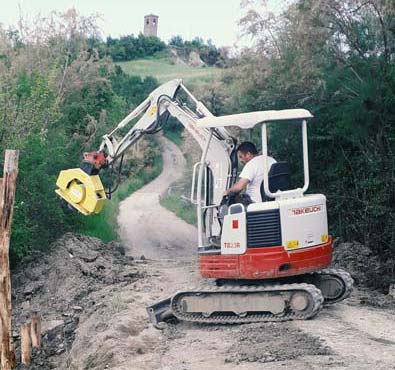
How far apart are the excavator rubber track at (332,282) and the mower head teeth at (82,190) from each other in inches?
140

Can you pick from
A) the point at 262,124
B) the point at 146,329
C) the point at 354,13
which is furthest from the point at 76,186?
the point at 354,13

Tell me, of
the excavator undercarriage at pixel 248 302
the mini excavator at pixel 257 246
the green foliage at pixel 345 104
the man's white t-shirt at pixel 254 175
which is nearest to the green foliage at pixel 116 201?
the green foliage at pixel 345 104

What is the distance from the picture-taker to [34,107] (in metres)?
15.4

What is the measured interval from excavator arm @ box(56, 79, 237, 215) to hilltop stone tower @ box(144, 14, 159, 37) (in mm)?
58931

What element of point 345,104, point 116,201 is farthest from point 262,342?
point 116,201

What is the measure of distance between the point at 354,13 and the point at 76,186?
7.83 m

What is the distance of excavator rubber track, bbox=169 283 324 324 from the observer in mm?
9273

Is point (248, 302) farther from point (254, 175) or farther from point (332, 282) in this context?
point (254, 175)

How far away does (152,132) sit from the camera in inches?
460

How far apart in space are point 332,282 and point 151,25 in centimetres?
6367

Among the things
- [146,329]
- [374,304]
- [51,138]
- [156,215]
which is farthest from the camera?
[156,215]

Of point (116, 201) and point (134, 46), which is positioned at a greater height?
point (134, 46)

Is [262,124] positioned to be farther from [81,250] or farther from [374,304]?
[81,250]

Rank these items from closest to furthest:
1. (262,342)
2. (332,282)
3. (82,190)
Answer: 1. (262,342)
2. (332,282)
3. (82,190)
